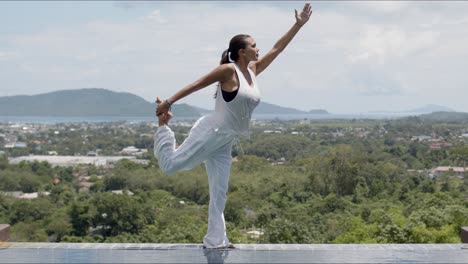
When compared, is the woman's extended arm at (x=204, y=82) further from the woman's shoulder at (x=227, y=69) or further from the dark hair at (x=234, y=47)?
the dark hair at (x=234, y=47)

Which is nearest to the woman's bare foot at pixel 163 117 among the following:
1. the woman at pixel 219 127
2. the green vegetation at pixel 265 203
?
the woman at pixel 219 127

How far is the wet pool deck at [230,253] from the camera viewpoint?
476cm

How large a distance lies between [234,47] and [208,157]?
32.5 inches

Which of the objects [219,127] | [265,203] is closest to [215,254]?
[219,127]

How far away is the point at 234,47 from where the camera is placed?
16.9 ft

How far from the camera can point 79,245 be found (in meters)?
5.61

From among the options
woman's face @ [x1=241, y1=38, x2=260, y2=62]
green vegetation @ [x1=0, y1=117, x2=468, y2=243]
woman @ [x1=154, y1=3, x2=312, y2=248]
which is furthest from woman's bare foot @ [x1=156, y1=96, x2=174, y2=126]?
green vegetation @ [x1=0, y1=117, x2=468, y2=243]

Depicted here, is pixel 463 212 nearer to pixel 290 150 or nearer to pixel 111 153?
pixel 290 150

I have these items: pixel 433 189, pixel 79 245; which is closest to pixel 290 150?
pixel 433 189

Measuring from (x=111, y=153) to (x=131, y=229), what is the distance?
61.5 metres

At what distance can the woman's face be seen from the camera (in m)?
5.11

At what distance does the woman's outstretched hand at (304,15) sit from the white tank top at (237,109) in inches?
31.7

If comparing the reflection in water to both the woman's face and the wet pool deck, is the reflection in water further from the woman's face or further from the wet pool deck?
the woman's face

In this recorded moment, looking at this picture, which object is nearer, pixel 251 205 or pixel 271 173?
pixel 251 205
